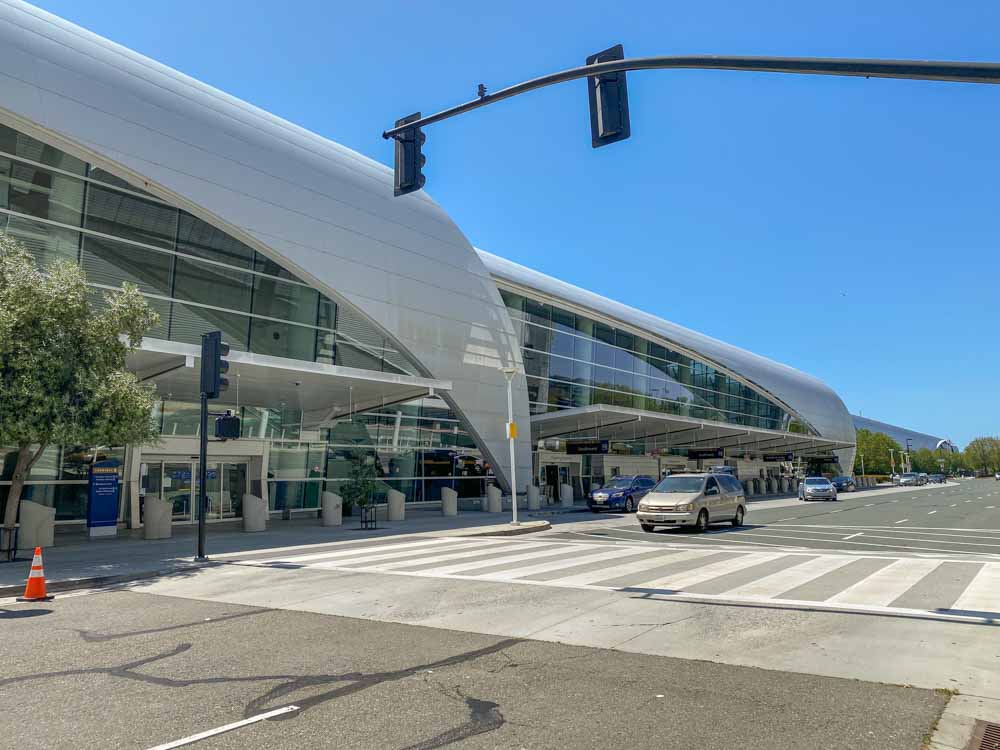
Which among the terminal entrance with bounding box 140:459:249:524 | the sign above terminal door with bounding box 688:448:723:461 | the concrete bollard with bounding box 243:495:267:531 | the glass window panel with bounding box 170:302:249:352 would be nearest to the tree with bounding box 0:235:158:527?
the glass window panel with bounding box 170:302:249:352

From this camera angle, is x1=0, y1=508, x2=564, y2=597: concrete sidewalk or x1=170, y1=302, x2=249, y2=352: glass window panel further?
x1=170, y1=302, x2=249, y2=352: glass window panel

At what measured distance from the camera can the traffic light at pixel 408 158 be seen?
10398mm

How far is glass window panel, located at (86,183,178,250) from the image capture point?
67.7 ft

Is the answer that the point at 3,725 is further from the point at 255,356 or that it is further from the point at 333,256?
the point at 333,256

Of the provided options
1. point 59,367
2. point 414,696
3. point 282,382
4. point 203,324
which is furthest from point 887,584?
point 203,324

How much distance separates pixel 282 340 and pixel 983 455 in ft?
691

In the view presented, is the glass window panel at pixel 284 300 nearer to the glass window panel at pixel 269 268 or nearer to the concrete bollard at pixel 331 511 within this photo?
the glass window panel at pixel 269 268

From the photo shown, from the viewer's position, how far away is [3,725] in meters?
5.06

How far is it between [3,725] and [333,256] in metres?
22.5

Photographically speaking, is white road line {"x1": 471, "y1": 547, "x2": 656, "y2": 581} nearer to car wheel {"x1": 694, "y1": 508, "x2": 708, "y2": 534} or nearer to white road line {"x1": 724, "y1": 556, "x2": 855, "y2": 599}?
white road line {"x1": 724, "y1": 556, "x2": 855, "y2": 599}

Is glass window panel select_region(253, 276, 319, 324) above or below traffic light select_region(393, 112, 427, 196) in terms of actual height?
above

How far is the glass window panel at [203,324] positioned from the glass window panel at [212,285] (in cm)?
29

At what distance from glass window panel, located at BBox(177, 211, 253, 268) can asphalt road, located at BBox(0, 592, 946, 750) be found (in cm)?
1675

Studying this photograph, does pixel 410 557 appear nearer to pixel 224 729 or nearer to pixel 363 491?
pixel 363 491
